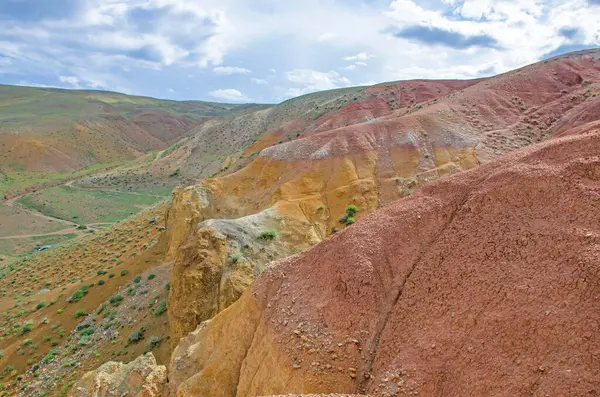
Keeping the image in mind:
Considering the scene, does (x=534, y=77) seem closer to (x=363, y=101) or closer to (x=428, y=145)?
(x=428, y=145)

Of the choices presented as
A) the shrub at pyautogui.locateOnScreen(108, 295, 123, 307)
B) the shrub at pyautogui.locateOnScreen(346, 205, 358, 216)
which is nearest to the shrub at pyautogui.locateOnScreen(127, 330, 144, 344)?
the shrub at pyautogui.locateOnScreen(108, 295, 123, 307)

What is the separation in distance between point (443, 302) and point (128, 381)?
1099 cm

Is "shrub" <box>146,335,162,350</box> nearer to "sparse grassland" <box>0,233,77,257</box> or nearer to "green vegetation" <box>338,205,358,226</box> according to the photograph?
"green vegetation" <box>338,205,358,226</box>

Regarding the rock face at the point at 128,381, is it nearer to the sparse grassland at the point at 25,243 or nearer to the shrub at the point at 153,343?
the shrub at the point at 153,343

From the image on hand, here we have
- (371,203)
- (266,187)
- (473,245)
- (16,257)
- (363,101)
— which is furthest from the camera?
(363,101)

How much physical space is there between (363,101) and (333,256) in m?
53.0

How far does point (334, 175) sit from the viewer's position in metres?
30.1

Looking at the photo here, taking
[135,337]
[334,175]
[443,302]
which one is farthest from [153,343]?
[334,175]

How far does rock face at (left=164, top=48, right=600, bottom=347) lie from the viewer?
18.7 m

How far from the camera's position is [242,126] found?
4360 inches

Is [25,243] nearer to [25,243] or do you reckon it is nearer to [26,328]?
[25,243]

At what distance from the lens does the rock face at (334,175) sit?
18734 mm

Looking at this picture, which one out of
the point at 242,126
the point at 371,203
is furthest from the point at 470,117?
the point at 242,126

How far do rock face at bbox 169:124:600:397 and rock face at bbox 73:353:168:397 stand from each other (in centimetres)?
85
